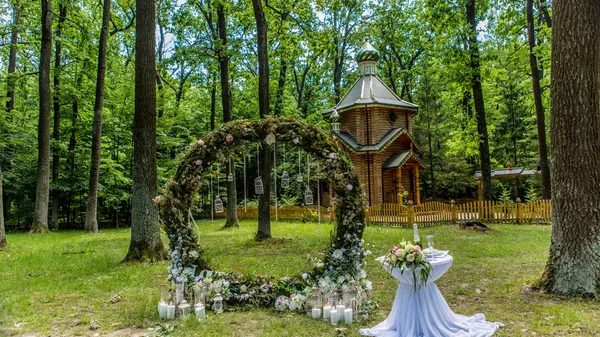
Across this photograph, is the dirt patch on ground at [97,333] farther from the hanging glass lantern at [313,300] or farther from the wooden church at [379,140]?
the wooden church at [379,140]

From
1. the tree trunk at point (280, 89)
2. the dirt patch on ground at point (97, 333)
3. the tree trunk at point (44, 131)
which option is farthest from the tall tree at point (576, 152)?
the tree trunk at point (280, 89)

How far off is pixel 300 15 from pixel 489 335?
38.3 feet

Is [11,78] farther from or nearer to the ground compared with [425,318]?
farther from the ground

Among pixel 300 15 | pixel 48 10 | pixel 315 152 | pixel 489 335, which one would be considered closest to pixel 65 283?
pixel 315 152

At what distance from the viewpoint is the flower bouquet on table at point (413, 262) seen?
14.1ft

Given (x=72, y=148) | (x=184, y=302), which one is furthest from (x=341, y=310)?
(x=72, y=148)

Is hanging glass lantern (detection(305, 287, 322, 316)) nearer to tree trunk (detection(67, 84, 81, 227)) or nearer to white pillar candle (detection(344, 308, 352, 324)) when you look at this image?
white pillar candle (detection(344, 308, 352, 324))

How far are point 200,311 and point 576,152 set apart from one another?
222 inches

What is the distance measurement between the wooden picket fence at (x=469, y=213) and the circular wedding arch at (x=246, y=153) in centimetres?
1107

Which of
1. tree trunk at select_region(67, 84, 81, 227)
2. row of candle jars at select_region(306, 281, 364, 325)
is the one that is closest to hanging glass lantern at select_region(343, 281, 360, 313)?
row of candle jars at select_region(306, 281, 364, 325)

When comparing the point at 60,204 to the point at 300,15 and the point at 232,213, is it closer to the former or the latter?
the point at 232,213

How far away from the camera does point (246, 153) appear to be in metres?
6.12

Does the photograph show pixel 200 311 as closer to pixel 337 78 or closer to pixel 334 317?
pixel 334 317

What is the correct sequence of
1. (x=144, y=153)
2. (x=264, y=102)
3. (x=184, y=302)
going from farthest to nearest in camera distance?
(x=264, y=102), (x=144, y=153), (x=184, y=302)
